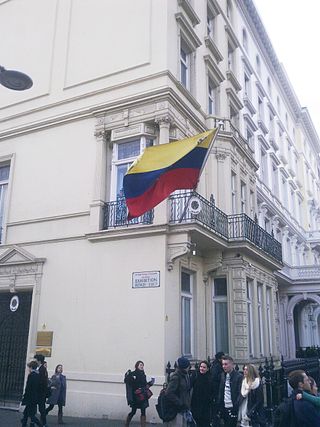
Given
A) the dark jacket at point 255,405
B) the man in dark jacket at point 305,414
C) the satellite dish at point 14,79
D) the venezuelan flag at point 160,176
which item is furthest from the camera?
the venezuelan flag at point 160,176

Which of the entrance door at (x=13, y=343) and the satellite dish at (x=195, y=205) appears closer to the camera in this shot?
the satellite dish at (x=195, y=205)

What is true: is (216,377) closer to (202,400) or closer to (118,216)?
(202,400)

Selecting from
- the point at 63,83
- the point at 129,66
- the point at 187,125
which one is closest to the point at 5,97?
the point at 63,83

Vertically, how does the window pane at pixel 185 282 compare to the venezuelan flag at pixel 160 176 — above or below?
below

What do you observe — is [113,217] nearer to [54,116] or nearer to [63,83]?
[54,116]

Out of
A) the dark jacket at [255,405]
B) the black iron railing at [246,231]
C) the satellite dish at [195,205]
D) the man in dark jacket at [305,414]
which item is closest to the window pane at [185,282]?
the black iron railing at [246,231]

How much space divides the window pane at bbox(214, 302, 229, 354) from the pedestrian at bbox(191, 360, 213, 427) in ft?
A: 25.9

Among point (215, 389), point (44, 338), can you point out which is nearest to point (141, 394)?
point (215, 389)

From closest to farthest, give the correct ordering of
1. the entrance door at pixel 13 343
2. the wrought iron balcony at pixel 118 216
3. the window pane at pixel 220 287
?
the wrought iron balcony at pixel 118 216
the entrance door at pixel 13 343
the window pane at pixel 220 287

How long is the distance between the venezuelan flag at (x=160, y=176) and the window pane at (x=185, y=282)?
4.48m

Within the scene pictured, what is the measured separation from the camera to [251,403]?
782cm

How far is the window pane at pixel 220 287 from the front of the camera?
55.6 feet

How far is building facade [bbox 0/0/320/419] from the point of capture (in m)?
13.7

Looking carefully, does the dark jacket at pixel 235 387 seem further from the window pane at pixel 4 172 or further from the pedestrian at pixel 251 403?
the window pane at pixel 4 172
